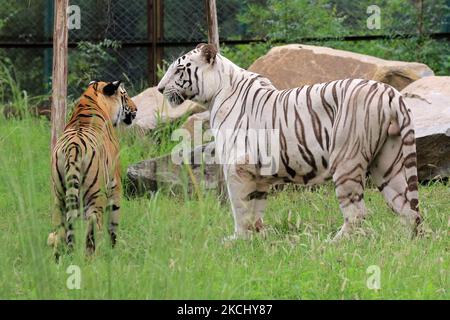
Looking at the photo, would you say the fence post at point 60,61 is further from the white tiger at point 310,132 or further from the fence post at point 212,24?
the fence post at point 212,24

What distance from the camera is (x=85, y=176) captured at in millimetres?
6562

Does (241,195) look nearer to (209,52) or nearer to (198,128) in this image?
(209,52)

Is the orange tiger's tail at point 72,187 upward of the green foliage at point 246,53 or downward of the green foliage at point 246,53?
downward

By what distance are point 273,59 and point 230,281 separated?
5.31 meters

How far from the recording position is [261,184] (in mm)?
7473

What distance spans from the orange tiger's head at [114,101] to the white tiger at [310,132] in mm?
336

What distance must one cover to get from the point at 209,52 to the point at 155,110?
2640mm

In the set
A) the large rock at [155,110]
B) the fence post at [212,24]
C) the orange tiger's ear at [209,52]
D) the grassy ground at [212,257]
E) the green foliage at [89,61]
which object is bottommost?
the grassy ground at [212,257]

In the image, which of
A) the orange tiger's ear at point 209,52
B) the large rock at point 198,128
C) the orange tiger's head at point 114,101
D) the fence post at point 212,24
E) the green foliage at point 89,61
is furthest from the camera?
the green foliage at point 89,61

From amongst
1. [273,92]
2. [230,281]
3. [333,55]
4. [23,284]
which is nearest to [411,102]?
[333,55]

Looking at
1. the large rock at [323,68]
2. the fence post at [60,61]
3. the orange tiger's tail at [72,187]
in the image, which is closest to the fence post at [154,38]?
the large rock at [323,68]

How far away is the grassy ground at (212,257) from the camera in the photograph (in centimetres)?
493

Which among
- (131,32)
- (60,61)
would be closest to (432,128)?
(60,61)
